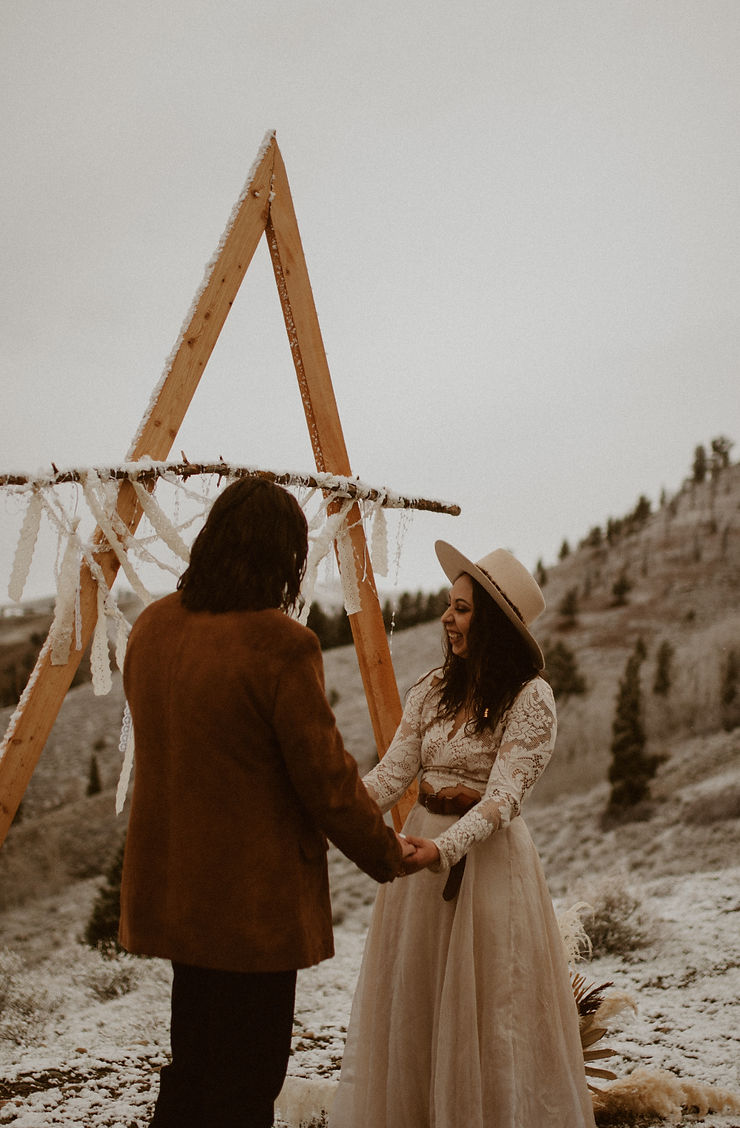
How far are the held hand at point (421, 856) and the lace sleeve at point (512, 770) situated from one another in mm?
23

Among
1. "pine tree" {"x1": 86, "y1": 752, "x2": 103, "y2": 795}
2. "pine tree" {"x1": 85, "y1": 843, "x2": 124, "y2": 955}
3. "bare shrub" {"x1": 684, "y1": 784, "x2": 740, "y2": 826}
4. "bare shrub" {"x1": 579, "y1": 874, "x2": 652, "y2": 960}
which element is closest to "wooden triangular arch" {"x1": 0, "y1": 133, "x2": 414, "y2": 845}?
"bare shrub" {"x1": 579, "y1": 874, "x2": 652, "y2": 960}

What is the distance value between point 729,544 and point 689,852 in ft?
14.5

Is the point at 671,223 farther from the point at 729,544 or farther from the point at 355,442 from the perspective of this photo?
the point at 729,544

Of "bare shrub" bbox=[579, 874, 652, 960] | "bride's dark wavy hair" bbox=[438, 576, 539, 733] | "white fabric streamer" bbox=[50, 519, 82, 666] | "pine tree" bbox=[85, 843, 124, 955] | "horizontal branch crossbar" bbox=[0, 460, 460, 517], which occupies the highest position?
"horizontal branch crossbar" bbox=[0, 460, 460, 517]

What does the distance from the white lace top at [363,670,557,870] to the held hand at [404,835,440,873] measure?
3 centimetres

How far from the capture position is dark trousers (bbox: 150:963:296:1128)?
1.44 meters

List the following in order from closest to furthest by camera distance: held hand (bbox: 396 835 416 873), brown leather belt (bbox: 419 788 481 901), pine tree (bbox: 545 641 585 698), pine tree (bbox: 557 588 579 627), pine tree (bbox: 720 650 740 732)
Result: 1. held hand (bbox: 396 835 416 873)
2. brown leather belt (bbox: 419 788 481 901)
3. pine tree (bbox: 720 650 740 732)
4. pine tree (bbox: 545 641 585 698)
5. pine tree (bbox: 557 588 579 627)

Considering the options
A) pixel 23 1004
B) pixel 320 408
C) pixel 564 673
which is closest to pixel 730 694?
pixel 564 673

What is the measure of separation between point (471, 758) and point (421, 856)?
333 millimetres

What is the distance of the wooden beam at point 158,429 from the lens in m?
2.25

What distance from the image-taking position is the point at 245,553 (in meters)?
1.50

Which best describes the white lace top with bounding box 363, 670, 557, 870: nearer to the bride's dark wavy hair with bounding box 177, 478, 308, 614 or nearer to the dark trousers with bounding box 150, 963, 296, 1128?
the dark trousers with bounding box 150, 963, 296, 1128

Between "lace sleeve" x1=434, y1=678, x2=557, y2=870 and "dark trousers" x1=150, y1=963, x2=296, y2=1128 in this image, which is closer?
"dark trousers" x1=150, y1=963, x2=296, y2=1128

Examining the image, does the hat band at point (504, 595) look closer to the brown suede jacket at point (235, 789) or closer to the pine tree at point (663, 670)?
the brown suede jacket at point (235, 789)
